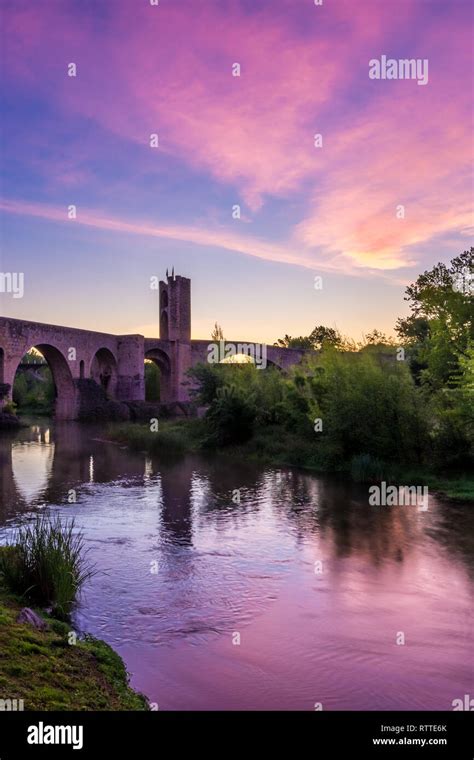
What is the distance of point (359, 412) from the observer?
1739cm

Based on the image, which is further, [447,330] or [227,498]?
[447,330]

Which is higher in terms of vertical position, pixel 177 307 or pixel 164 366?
pixel 177 307

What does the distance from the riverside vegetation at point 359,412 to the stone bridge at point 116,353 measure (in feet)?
22.0

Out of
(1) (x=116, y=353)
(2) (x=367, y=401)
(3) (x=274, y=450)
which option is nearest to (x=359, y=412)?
(2) (x=367, y=401)

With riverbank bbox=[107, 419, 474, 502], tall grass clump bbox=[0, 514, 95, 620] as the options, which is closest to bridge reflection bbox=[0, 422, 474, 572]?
riverbank bbox=[107, 419, 474, 502]

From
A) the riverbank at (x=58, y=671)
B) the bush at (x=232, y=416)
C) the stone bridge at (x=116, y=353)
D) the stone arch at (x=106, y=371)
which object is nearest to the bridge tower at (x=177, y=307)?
the stone bridge at (x=116, y=353)

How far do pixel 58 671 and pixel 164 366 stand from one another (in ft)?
144

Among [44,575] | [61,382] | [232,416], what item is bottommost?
[44,575]

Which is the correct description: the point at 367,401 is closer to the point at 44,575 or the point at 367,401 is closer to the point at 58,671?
the point at 44,575

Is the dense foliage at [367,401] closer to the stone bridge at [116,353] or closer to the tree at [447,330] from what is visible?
the tree at [447,330]

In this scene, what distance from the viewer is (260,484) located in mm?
16422

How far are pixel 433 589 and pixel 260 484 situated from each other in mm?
8343

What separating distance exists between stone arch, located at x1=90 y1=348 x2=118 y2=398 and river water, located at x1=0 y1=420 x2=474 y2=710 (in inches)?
1105
